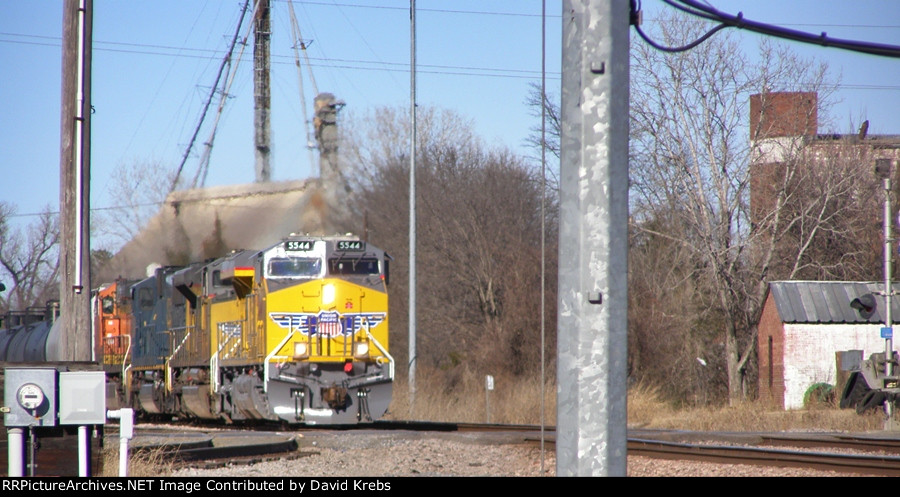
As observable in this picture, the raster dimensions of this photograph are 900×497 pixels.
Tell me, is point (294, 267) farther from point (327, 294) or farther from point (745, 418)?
point (745, 418)

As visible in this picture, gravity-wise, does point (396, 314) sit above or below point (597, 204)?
below

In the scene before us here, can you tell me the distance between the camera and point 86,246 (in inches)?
394

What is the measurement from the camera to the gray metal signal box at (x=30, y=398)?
6012 millimetres

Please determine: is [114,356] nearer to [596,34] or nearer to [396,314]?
[396,314]

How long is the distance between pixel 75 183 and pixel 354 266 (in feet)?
24.7

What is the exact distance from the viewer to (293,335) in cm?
1653

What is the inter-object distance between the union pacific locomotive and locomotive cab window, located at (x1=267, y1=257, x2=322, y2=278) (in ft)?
0.06

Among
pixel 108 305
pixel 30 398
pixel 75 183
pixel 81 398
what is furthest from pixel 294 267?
pixel 30 398

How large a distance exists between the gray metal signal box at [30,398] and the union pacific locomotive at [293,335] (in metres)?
10.0

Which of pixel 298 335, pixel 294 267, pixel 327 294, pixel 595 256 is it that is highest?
pixel 595 256

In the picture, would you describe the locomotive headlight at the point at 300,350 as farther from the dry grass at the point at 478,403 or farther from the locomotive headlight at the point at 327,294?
the dry grass at the point at 478,403

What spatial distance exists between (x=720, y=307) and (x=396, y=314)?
45.8 ft

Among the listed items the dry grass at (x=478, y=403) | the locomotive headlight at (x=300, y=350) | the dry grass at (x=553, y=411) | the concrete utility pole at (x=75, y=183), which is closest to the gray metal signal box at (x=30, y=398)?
the concrete utility pole at (x=75, y=183)
